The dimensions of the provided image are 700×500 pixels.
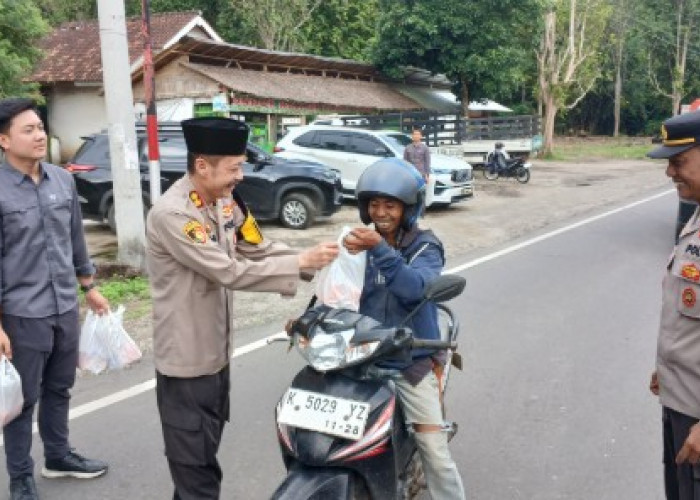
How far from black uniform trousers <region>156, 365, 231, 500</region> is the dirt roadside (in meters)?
3.07

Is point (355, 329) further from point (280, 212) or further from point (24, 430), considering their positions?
point (280, 212)

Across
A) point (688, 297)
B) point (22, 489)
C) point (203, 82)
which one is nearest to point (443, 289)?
point (688, 297)

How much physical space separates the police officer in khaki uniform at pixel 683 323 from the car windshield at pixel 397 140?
12.2 metres

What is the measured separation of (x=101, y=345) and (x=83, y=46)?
21.8m

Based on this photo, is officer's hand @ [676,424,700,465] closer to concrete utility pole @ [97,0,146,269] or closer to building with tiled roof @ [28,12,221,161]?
concrete utility pole @ [97,0,146,269]

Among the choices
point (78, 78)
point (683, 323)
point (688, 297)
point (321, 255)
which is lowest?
point (683, 323)

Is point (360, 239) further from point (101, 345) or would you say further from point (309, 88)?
point (309, 88)

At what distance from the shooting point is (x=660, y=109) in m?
46.2

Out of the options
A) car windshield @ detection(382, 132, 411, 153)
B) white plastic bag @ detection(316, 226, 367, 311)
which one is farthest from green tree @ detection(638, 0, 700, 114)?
white plastic bag @ detection(316, 226, 367, 311)

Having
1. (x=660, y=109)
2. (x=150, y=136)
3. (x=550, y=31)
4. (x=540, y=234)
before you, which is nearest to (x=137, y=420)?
(x=150, y=136)

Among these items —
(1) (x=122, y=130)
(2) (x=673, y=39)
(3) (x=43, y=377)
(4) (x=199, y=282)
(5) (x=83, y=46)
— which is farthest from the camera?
(2) (x=673, y=39)

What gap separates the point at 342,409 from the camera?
92.7 inches

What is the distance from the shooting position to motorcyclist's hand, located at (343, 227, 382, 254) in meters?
2.46

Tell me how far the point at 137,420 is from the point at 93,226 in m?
8.71
